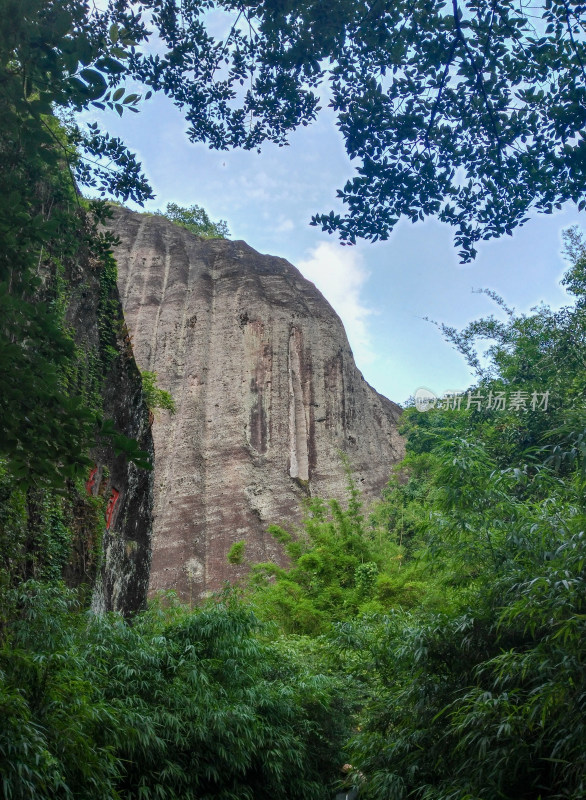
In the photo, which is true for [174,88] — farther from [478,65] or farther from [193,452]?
[193,452]

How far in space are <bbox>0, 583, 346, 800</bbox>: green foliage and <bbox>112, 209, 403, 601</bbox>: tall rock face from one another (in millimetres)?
12353

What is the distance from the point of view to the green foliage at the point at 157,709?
13.3 feet

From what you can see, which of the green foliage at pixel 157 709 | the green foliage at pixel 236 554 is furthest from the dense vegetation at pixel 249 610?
the green foliage at pixel 236 554

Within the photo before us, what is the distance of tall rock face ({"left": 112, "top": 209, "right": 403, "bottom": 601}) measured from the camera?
21250 mm

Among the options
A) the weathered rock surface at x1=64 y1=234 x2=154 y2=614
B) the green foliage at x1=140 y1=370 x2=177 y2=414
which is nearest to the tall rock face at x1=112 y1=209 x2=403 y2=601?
the green foliage at x1=140 y1=370 x2=177 y2=414

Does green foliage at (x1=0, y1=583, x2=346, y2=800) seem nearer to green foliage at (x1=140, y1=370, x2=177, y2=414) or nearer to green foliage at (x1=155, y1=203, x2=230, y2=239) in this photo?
green foliage at (x1=140, y1=370, x2=177, y2=414)

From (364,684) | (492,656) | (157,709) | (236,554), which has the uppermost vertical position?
(492,656)

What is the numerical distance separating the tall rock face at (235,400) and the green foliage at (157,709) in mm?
12353

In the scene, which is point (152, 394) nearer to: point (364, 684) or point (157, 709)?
point (364, 684)

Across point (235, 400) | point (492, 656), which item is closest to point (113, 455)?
point (492, 656)

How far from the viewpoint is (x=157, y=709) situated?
557 centimetres

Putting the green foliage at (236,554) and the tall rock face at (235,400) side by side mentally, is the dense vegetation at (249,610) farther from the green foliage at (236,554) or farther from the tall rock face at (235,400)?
the tall rock face at (235,400)

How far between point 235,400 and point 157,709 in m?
18.6

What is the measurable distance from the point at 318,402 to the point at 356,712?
55.9 ft
